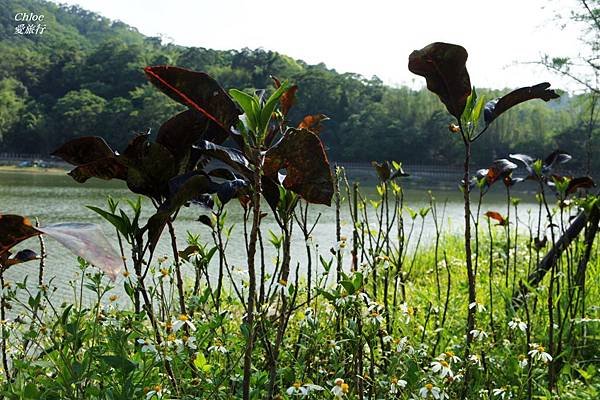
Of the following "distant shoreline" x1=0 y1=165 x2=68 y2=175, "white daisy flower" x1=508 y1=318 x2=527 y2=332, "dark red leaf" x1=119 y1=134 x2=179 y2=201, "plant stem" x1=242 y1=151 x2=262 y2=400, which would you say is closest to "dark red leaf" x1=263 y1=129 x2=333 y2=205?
"plant stem" x1=242 y1=151 x2=262 y2=400

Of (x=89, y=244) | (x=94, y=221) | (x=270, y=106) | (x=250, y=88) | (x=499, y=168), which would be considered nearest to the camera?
(x=89, y=244)

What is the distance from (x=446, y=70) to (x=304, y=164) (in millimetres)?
408

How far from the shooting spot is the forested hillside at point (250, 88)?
32.8 metres

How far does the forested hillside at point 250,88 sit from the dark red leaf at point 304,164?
25.4 meters

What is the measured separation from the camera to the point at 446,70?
3.69 feet

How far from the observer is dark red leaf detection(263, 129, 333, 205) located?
2.82ft

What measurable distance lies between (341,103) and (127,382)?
39479 mm

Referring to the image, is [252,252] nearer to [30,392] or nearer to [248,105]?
[248,105]

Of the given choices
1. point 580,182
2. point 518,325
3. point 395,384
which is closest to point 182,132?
point 395,384

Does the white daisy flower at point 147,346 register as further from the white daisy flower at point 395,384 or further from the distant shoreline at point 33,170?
the distant shoreline at point 33,170

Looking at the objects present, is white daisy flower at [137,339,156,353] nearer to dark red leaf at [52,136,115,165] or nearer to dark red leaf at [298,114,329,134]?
dark red leaf at [52,136,115,165]

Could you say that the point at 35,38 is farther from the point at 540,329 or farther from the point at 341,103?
the point at 540,329

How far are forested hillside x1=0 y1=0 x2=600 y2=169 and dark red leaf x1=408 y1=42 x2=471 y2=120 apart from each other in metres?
25.0

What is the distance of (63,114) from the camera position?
3728 centimetres
